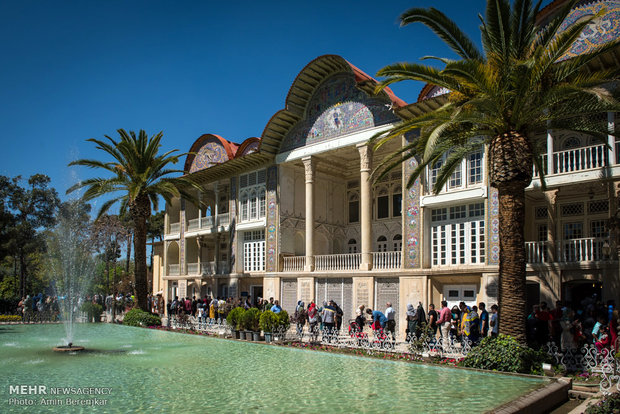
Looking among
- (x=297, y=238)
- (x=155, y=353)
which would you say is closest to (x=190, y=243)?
(x=297, y=238)

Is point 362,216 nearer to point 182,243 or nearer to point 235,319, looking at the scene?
point 235,319

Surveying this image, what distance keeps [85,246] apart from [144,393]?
32314mm

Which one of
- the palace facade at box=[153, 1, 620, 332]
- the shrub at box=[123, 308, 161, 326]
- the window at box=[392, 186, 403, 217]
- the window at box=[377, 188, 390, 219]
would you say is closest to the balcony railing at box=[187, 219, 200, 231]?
the palace facade at box=[153, 1, 620, 332]

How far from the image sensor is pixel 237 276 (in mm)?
26062

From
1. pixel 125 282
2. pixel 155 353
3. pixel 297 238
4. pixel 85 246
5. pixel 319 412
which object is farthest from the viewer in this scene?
pixel 125 282

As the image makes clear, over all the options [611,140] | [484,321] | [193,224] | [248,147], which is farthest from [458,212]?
[193,224]

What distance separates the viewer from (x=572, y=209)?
18250 millimetres

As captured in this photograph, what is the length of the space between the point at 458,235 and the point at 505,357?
25.9ft

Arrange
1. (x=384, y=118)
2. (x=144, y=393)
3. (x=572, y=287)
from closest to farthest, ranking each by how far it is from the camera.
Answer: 1. (x=144, y=393)
2. (x=572, y=287)
3. (x=384, y=118)

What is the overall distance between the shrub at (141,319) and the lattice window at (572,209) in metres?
16.4

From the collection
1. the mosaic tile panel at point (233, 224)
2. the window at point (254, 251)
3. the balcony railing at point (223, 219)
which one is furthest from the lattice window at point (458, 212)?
the balcony railing at point (223, 219)

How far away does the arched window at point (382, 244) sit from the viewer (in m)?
24.5

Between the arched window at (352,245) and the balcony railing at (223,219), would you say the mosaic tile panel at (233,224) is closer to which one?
the balcony railing at (223,219)

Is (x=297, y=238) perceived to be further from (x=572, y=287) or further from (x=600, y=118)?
(x=600, y=118)
